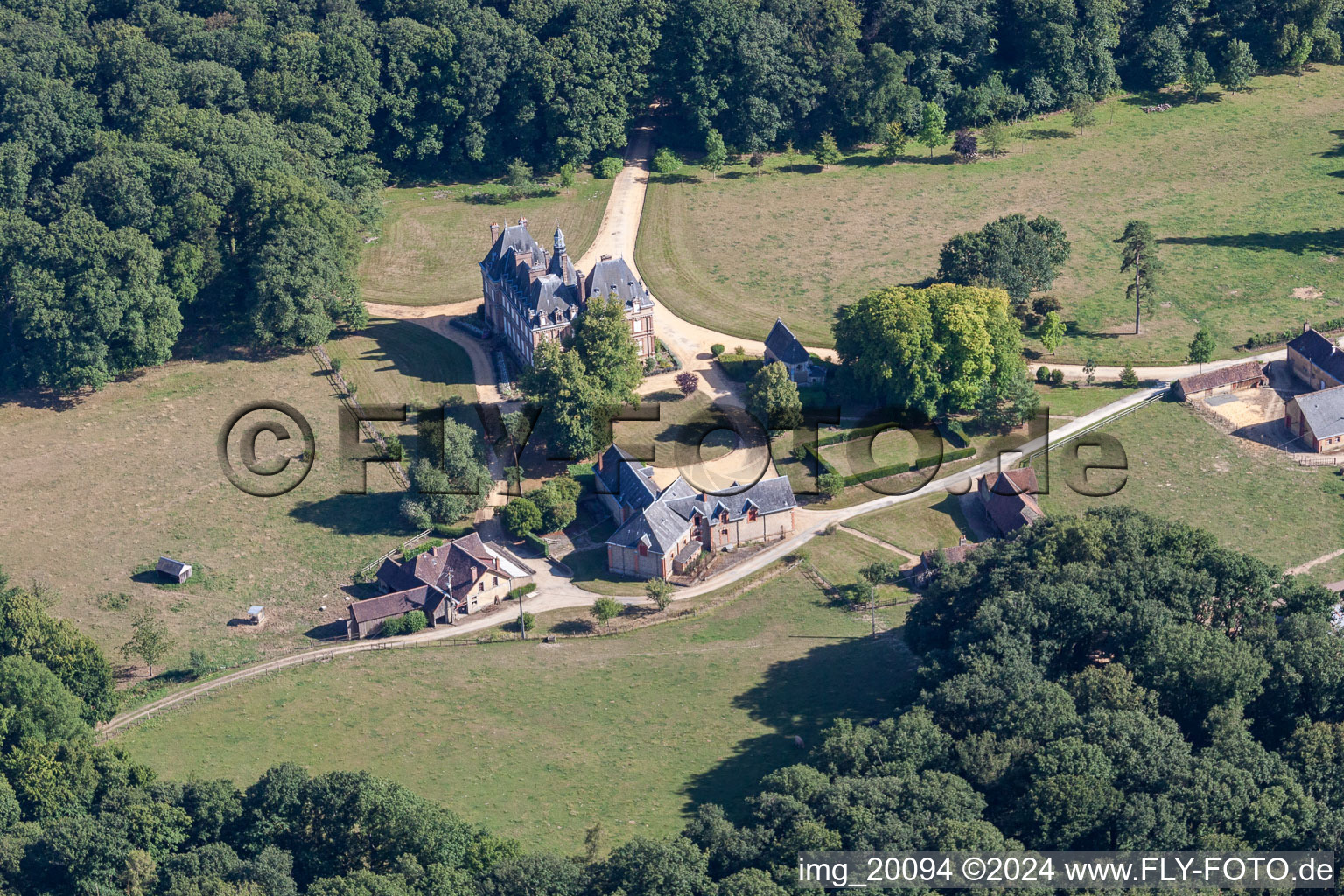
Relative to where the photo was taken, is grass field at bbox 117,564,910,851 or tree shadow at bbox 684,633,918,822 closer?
grass field at bbox 117,564,910,851

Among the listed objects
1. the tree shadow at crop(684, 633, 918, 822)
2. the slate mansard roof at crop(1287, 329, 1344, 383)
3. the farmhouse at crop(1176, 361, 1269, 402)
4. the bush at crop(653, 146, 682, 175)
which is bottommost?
the tree shadow at crop(684, 633, 918, 822)

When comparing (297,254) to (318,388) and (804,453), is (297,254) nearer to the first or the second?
(318,388)

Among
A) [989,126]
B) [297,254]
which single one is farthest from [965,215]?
[297,254]

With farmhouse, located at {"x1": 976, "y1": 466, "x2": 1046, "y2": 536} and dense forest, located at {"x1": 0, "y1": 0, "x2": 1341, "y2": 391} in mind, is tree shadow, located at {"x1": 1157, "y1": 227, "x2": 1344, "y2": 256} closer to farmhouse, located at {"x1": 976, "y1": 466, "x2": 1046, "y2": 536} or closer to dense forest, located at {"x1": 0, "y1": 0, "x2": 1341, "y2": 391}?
dense forest, located at {"x1": 0, "y1": 0, "x2": 1341, "y2": 391}

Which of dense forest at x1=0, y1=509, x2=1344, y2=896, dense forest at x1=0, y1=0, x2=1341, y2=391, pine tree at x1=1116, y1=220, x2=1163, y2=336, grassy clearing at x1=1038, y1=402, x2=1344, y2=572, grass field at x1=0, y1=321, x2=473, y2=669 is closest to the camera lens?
dense forest at x1=0, y1=509, x2=1344, y2=896

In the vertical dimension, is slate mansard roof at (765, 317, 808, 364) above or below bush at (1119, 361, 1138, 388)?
above

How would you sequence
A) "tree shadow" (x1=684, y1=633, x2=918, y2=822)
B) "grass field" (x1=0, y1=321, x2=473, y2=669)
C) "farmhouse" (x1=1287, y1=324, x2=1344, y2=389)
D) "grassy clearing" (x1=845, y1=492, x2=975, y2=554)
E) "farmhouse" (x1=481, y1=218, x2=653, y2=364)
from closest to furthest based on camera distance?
"tree shadow" (x1=684, y1=633, x2=918, y2=822) < "grass field" (x1=0, y1=321, x2=473, y2=669) < "grassy clearing" (x1=845, y1=492, x2=975, y2=554) < "farmhouse" (x1=1287, y1=324, x2=1344, y2=389) < "farmhouse" (x1=481, y1=218, x2=653, y2=364)

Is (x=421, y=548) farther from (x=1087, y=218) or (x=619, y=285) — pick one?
(x=1087, y=218)

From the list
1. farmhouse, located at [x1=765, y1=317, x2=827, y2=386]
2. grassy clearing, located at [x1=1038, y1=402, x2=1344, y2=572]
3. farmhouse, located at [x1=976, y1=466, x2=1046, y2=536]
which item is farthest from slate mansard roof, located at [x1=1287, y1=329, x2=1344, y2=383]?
farmhouse, located at [x1=765, y1=317, x2=827, y2=386]
